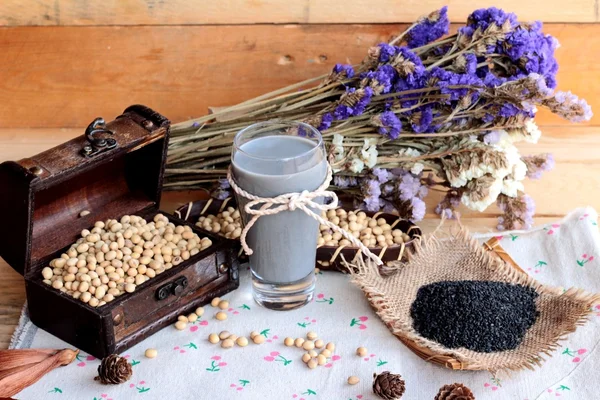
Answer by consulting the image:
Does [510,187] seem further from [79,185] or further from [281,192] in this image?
[79,185]

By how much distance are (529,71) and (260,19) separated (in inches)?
30.9

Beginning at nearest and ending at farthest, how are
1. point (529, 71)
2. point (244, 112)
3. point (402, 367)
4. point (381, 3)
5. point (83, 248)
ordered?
point (402, 367)
point (83, 248)
point (529, 71)
point (244, 112)
point (381, 3)

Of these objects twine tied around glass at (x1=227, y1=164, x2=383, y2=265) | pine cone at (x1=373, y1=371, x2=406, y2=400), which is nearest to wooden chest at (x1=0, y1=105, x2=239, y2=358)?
twine tied around glass at (x1=227, y1=164, x2=383, y2=265)

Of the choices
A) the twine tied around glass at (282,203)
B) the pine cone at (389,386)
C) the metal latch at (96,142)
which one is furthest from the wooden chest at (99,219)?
the pine cone at (389,386)

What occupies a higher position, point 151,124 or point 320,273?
point 151,124

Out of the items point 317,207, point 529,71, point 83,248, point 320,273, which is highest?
point 529,71

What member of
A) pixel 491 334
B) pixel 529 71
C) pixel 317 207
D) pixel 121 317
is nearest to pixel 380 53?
pixel 529 71

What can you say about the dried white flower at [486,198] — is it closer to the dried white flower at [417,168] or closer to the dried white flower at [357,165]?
the dried white flower at [417,168]

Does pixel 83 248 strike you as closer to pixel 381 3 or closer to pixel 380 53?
pixel 380 53

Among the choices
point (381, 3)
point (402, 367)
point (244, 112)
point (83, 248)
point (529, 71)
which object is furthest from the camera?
point (381, 3)

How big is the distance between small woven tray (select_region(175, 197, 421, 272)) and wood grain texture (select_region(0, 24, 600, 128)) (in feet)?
1.83

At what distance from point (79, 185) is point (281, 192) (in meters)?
0.46

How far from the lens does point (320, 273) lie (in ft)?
5.57

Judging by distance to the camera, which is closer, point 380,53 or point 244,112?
point 380,53
